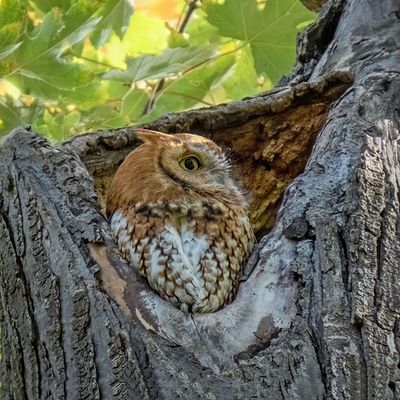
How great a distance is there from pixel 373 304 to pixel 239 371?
1.05 ft

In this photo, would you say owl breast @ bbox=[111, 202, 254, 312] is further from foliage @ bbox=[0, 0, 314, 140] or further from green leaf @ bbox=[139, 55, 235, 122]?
green leaf @ bbox=[139, 55, 235, 122]

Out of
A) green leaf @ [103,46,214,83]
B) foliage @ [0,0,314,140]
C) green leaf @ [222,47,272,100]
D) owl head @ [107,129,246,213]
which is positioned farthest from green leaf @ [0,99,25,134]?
green leaf @ [222,47,272,100]

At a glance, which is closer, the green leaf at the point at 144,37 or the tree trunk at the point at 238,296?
the tree trunk at the point at 238,296

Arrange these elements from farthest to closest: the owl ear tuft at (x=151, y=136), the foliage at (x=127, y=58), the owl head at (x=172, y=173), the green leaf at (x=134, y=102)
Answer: the green leaf at (x=134, y=102) < the foliage at (x=127, y=58) < the owl ear tuft at (x=151, y=136) < the owl head at (x=172, y=173)

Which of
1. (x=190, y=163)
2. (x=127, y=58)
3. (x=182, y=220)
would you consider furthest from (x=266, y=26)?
(x=182, y=220)

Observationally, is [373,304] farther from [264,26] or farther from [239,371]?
[264,26]

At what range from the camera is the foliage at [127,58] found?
8.19ft

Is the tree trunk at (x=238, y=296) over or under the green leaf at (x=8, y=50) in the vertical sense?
under

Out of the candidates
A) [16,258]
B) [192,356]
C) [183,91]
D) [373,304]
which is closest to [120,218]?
[16,258]

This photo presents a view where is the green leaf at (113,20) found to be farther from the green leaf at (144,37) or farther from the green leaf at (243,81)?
the green leaf at (243,81)

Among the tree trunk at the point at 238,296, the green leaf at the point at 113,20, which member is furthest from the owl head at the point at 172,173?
the green leaf at the point at 113,20

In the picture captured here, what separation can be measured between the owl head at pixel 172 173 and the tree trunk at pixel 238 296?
0.18 metres

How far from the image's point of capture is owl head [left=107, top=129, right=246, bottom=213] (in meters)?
2.23

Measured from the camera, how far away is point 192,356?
1.66 meters
